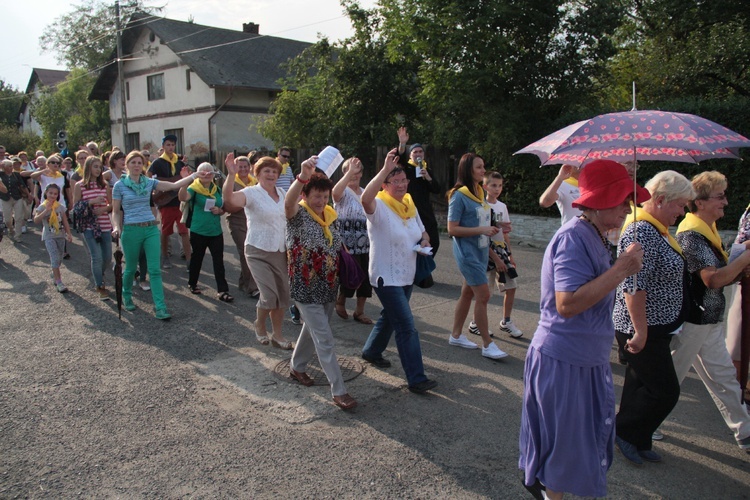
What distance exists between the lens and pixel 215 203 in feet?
25.1

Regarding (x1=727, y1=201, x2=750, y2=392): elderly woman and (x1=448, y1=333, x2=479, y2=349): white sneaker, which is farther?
(x1=448, y1=333, x2=479, y2=349): white sneaker

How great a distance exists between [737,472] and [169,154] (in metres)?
8.93

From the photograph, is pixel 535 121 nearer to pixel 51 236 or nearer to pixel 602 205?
pixel 51 236

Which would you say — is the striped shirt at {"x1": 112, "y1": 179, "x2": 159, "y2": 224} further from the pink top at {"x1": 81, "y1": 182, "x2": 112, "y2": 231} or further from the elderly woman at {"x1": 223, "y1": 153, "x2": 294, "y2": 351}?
the elderly woman at {"x1": 223, "y1": 153, "x2": 294, "y2": 351}

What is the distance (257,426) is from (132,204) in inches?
144

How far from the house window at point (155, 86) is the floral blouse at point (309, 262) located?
30714mm

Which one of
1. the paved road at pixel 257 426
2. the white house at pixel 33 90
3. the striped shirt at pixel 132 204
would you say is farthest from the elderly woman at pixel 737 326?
the white house at pixel 33 90

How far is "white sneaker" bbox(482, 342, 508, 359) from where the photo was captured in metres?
5.39

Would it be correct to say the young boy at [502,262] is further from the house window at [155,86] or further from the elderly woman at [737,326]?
the house window at [155,86]

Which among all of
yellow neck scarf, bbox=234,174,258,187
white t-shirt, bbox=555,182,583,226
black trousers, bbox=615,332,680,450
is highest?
yellow neck scarf, bbox=234,174,258,187

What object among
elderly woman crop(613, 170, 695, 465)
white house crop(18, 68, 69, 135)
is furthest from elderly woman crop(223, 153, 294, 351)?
white house crop(18, 68, 69, 135)

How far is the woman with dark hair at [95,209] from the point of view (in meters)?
7.75

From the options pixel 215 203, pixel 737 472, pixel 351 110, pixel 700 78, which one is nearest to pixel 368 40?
pixel 351 110

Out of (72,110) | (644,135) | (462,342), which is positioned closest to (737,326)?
(644,135)
